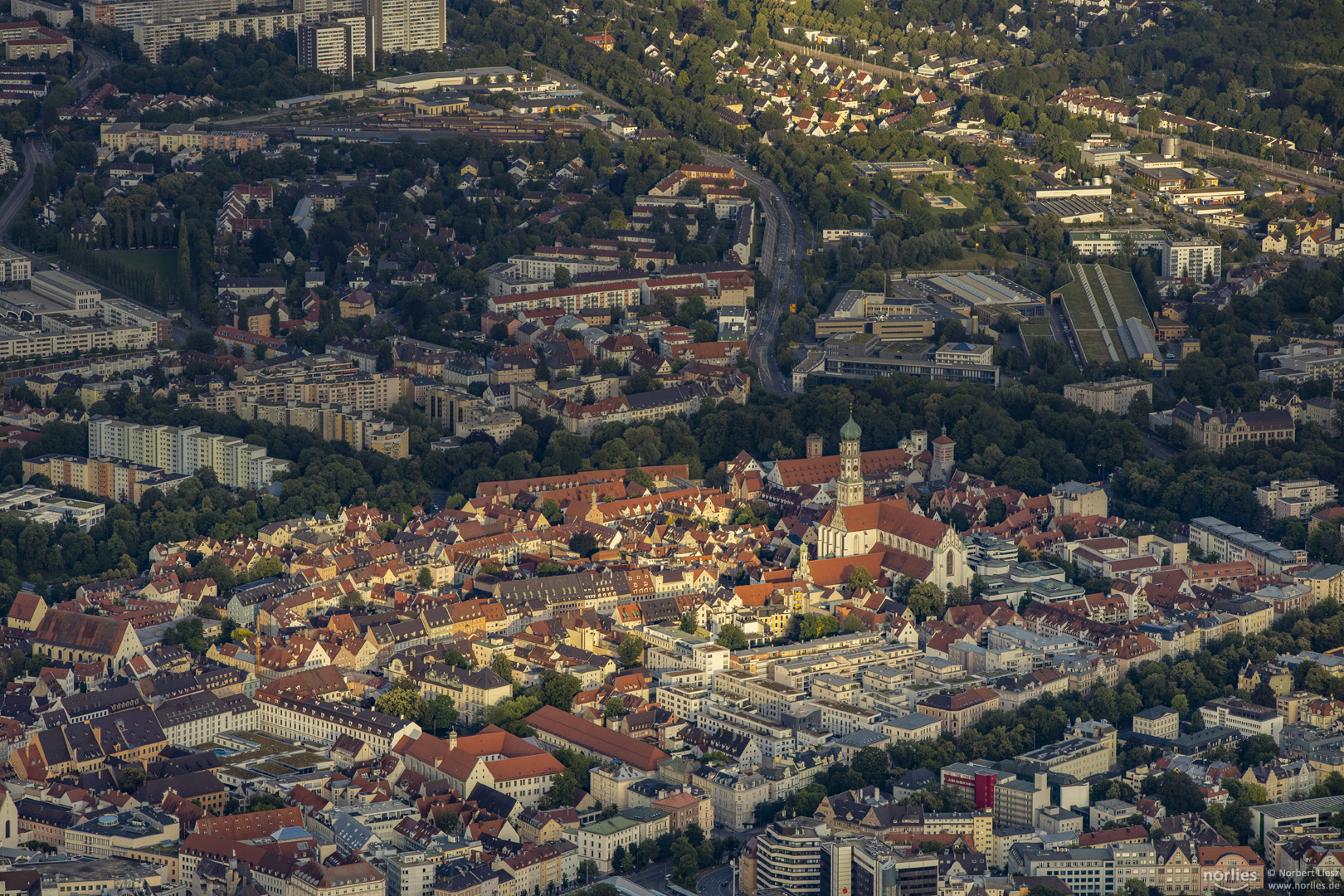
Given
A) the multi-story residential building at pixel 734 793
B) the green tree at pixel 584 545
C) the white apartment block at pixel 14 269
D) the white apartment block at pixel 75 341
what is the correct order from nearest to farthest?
the multi-story residential building at pixel 734 793
the green tree at pixel 584 545
the white apartment block at pixel 75 341
the white apartment block at pixel 14 269

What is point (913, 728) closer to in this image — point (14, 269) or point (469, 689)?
point (469, 689)

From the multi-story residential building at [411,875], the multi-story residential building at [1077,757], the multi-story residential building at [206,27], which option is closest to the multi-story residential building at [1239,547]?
the multi-story residential building at [1077,757]

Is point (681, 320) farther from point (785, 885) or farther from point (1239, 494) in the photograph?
point (785, 885)

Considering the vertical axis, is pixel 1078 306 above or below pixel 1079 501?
above

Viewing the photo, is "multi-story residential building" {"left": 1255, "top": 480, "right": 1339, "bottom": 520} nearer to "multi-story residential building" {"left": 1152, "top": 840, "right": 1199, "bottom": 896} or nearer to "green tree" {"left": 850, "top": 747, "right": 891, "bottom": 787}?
"green tree" {"left": 850, "top": 747, "right": 891, "bottom": 787}

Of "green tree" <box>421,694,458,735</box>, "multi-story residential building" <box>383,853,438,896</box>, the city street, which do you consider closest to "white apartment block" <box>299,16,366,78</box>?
the city street

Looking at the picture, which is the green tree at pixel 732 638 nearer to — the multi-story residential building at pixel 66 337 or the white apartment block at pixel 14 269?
the multi-story residential building at pixel 66 337

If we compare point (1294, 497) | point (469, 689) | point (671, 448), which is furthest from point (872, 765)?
point (671, 448)

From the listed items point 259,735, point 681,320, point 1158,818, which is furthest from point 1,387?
point 1158,818
